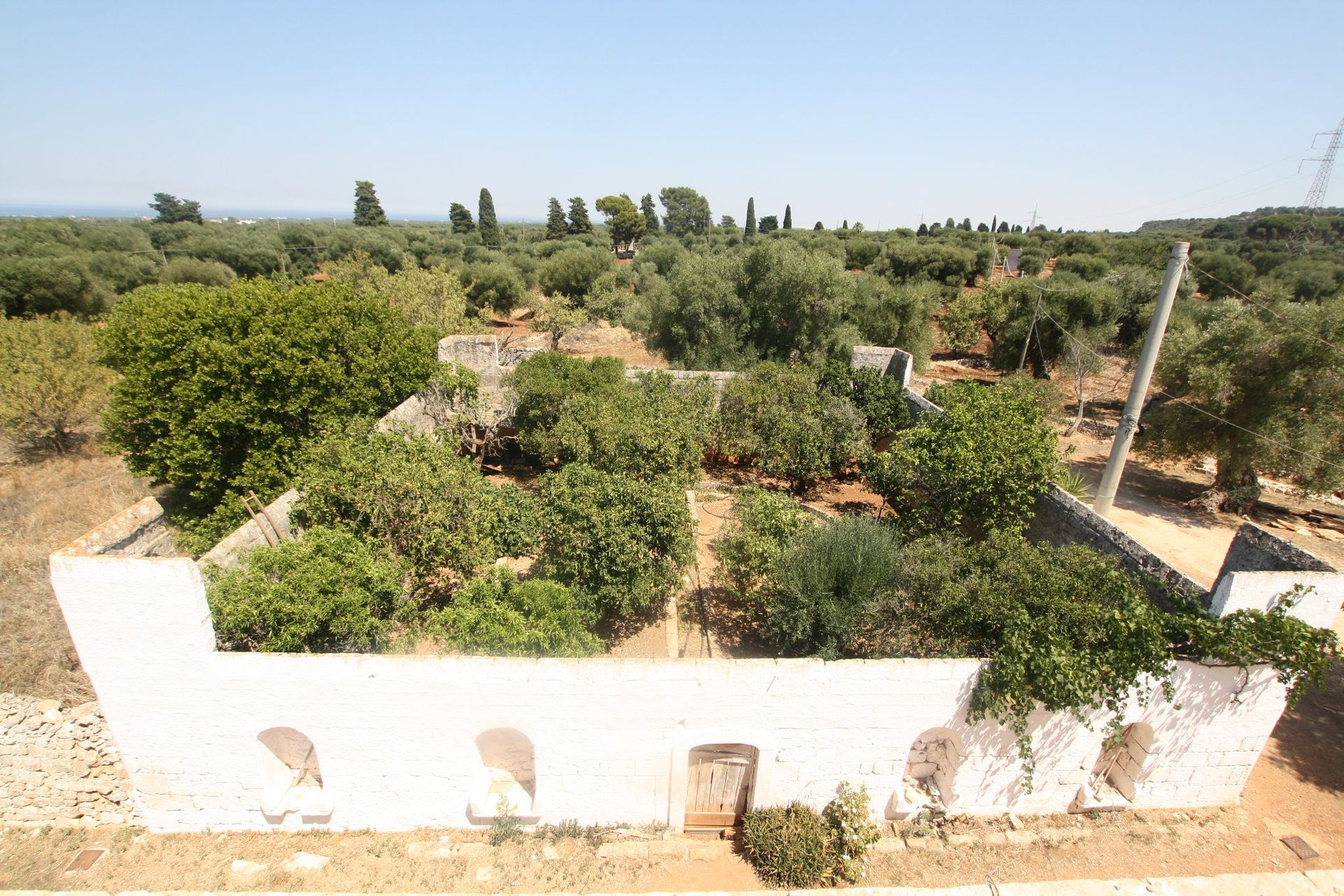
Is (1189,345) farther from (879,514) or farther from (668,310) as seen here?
(668,310)

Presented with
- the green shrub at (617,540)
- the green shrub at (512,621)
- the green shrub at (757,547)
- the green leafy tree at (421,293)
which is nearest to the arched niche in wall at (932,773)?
the green shrub at (757,547)

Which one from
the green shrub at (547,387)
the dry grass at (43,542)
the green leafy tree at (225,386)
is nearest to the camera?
the dry grass at (43,542)

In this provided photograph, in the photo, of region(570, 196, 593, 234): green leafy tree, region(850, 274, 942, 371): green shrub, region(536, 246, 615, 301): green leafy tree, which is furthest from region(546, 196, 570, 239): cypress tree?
region(850, 274, 942, 371): green shrub

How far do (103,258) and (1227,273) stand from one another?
199 ft

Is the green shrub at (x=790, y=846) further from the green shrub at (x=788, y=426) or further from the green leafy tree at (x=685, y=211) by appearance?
the green leafy tree at (x=685, y=211)

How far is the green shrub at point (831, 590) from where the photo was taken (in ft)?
25.4

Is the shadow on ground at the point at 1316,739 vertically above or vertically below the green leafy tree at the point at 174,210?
below

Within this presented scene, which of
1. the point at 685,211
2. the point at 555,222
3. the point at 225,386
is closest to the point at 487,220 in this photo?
the point at 555,222

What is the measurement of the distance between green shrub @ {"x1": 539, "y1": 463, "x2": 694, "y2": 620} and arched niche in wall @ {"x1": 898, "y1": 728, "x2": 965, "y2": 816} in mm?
3879

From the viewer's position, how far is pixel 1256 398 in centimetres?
1371

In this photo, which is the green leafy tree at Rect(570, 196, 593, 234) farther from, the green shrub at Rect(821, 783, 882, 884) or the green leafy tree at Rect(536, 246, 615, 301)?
the green shrub at Rect(821, 783, 882, 884)

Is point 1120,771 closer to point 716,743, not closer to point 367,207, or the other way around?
point 716,743

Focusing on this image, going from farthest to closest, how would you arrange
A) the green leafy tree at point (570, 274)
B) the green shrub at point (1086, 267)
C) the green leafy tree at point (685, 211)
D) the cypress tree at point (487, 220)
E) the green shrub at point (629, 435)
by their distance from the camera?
the green leafy tree at point (685, 211)
the cypress tree at point (487, 220)
the green leafy tree at point (570, 274)
the green shrub at point (1086, 267)
the green shrub at point (629, 435)

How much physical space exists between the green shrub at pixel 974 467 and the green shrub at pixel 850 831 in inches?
177
